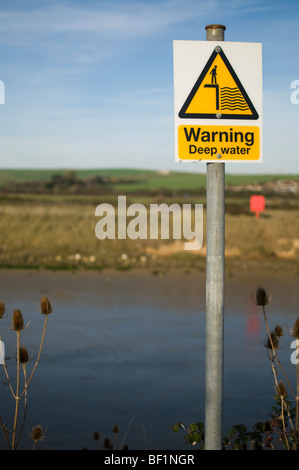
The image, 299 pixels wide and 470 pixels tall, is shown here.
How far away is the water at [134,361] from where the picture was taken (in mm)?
5684

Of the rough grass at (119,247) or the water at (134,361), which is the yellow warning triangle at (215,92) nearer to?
the water at (134,361)

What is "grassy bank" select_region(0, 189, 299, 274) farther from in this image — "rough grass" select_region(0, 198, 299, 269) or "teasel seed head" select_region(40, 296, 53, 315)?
"teasel seed head" select_region(40, 296, 53, 315)

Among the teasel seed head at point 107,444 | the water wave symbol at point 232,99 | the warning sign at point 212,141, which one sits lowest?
the teasel seed head at point 107,444

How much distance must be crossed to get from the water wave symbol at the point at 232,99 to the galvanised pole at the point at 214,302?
32 centimetres

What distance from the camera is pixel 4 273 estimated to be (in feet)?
46.8

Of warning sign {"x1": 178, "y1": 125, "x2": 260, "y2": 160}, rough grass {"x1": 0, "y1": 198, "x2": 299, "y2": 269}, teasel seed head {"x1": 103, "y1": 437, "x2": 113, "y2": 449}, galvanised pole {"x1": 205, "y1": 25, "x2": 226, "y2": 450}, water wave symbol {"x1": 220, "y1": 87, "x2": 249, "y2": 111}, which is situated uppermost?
rough grass {"x1": 0, "y1": 198, "x2": 299, "y2": 269}

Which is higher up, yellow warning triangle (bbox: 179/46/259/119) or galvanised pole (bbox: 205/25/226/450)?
yellow warning triangle (bbox: 179/46/259/119)

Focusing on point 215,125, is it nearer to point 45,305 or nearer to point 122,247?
point 45,305

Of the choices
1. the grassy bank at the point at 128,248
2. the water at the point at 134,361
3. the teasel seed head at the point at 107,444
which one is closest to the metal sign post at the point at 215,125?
the teasel seed head at the point at 107,444

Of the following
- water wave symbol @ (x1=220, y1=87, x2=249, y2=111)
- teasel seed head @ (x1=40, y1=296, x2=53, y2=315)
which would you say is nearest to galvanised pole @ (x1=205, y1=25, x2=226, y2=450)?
water wave symbol @ (x1=220, y1=87, x2=249, y2=111)

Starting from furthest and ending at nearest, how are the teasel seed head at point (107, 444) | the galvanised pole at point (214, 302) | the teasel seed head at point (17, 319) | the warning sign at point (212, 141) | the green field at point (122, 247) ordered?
the green field at point (122, 247) < the teasel seed head at point (107, 444) < the teasel seed head at point (17, 319) < the warning sign at point (212, 141) < the galvanised pole at point (214, 302)

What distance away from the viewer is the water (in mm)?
5684

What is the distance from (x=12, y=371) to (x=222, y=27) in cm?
502

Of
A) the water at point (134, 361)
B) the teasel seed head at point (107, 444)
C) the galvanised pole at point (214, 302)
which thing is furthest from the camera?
the water at point (134, 361)
